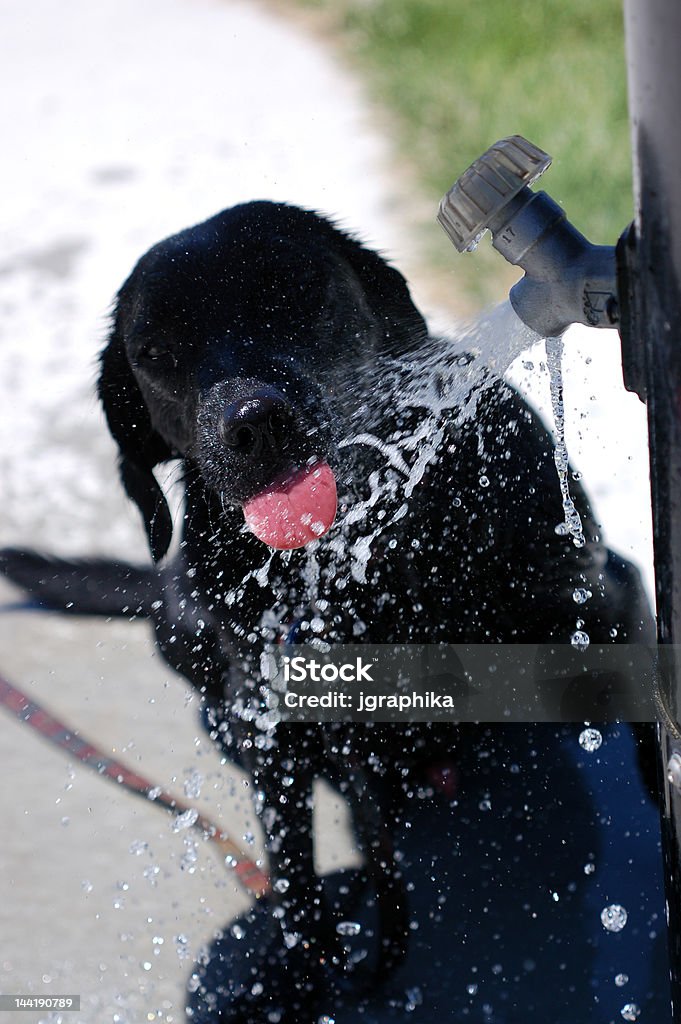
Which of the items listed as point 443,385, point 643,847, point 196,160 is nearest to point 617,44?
point 196,160

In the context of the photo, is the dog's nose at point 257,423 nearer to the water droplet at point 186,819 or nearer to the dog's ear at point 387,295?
the dog's ear at point 387,295

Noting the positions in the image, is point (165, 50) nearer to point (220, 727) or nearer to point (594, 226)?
point (594, 226)

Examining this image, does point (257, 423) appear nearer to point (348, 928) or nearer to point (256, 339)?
point (256, 339)

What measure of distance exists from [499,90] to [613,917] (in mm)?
4709

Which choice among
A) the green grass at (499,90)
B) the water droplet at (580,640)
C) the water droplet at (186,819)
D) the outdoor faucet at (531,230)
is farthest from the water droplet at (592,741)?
the green grass at (499,90)

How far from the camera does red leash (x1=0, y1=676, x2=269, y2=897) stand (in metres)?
2.24

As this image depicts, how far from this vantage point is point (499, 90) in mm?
5703

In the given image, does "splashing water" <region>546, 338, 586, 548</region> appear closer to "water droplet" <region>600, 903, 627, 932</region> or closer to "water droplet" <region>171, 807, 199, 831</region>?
"water droplet" <region>600, 903, 627, 932</region>

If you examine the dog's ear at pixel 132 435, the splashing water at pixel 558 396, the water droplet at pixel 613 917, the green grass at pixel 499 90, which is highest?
the green grass at pixel 499 90

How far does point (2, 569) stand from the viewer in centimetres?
261

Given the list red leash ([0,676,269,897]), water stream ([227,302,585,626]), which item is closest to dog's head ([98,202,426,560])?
water stream ([227,302,585,626])

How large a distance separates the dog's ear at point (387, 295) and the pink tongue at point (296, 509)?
1.23 ft

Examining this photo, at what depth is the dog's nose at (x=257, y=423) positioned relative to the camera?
6.57 ft

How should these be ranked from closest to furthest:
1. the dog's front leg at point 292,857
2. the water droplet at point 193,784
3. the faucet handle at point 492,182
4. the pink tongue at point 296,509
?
the faucet handle at point 492,182 → the pink tongue at point 296,509 → the dog's front leg at point 292,857 → the water droplet at point 193,784
